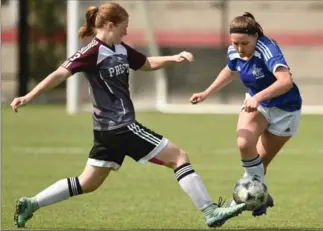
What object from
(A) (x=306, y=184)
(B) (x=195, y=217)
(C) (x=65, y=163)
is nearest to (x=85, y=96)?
(C) (x=65, y=163)

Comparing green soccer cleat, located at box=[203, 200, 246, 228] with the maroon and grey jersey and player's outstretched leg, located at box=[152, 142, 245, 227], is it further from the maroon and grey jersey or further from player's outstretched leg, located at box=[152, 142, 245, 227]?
the maroon and grey jersey

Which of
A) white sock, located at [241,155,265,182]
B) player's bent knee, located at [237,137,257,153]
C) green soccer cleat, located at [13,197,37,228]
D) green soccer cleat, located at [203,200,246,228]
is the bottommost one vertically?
green soccer cleat, located at [13,197,37,228]

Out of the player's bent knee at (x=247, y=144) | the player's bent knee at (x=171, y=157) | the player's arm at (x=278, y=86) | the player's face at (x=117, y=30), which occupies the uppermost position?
the player's face at (x=117, y=30)

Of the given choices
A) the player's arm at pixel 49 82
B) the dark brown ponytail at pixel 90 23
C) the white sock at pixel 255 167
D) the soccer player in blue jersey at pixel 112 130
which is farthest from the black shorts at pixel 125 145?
the white sock at pixel 255 167

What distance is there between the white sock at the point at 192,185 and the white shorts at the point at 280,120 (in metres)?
1.04

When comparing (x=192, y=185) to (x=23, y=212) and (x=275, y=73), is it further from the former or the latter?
(x=23, y=212)

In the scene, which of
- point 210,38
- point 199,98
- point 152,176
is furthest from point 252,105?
point 210,38

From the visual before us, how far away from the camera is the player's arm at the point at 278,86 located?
7.64m

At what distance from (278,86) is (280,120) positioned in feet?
2.32

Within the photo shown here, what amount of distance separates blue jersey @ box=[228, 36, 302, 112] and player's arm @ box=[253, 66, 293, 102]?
44 millimetres

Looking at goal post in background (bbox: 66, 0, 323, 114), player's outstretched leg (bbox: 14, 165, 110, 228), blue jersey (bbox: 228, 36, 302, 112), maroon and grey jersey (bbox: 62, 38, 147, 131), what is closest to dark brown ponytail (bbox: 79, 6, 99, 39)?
maroon and grey jersey (bbox: 62, 38, 147, 131)

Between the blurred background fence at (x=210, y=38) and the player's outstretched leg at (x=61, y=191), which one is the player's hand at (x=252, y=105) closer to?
the player's outstretched leg at (x=61, y=191)

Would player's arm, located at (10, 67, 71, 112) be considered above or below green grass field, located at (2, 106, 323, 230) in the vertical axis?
above

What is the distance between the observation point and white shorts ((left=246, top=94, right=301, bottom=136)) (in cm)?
833
